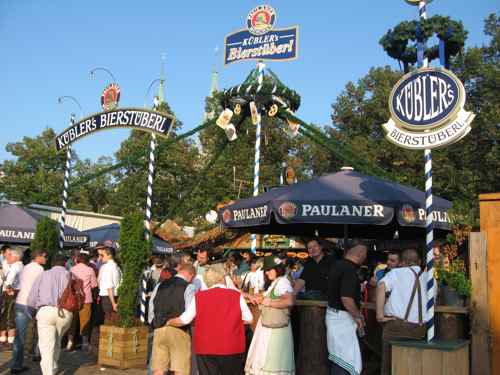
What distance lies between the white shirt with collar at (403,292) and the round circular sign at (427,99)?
1629 mm

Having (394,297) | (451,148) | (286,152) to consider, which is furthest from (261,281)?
(286,152)

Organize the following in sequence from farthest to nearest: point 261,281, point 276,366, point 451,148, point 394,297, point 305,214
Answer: point 451,148 → point 261,281 → point 305,214 → point 276,366 → point 394,297

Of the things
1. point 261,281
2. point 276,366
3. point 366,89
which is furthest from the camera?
point 366,89

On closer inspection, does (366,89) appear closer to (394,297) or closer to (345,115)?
(345,115)

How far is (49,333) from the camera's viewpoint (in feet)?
25.6

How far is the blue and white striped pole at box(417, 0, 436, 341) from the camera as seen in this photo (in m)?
6.13

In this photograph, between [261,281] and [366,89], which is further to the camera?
[366,89]

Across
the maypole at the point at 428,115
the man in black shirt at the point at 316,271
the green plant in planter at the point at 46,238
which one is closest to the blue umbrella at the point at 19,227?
the green plant in planter at the point at 46,238

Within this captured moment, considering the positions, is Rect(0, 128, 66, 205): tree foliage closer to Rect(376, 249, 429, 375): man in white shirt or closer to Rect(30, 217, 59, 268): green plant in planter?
Rect(30, 217, 59, 268): green plant in planter

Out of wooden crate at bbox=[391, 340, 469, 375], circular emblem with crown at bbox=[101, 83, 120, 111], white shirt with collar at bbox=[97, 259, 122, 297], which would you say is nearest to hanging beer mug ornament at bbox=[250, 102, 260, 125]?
circular emblem with crown at bbox=[101, 83, 120, 111]

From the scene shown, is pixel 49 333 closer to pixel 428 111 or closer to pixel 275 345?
pixel 275 345

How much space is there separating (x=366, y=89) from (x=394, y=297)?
36.7m

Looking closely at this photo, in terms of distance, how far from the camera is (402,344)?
579cm

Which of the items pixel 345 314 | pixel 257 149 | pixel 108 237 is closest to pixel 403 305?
pixel 345 314
